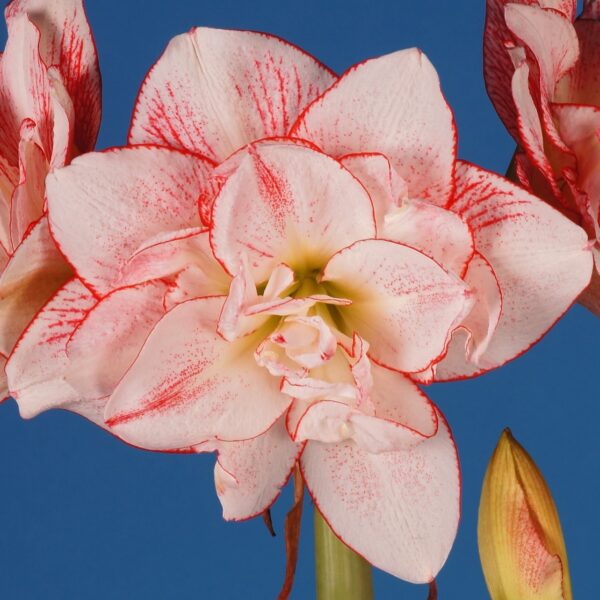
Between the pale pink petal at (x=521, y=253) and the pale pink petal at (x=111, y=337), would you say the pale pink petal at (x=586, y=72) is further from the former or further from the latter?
the pale pink petal at (x=111, y=337)

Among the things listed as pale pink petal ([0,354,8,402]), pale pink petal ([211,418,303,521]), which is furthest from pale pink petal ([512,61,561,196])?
pale pink petal ([0,354,8,402])

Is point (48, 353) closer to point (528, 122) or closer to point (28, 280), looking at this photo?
point (28, 280)

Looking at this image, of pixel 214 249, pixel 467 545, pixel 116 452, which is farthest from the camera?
pixel 116 452

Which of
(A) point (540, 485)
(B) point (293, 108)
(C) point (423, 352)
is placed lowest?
(A) point (540, 485)

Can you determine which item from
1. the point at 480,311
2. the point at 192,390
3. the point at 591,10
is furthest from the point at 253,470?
the point at 591,10

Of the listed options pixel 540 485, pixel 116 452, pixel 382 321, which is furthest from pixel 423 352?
pixel 116 452

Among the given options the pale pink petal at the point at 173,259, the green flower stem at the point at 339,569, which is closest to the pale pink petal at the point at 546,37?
the pale pink petal at the point at 173,259

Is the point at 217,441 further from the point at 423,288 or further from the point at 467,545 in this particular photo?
the point at 467,545
